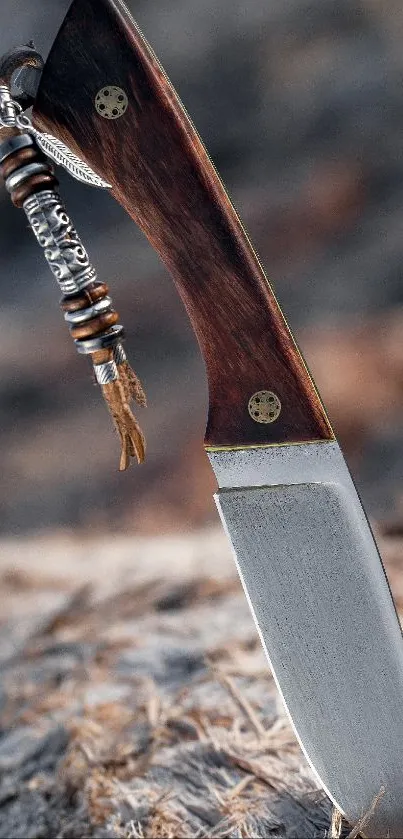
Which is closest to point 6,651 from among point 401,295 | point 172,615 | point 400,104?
point 172,615

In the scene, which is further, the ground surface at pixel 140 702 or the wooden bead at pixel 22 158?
the ground surface at pixel 140 702

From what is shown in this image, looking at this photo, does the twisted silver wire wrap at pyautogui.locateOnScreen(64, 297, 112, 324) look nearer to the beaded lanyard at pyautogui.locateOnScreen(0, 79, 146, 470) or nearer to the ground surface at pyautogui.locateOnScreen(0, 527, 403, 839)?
the beaded lanyard at pyautogui.locateOnScreen(0, 79, 146, 470)

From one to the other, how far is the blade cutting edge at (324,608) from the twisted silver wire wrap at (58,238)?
7.1 inches

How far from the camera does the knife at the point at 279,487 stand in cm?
85

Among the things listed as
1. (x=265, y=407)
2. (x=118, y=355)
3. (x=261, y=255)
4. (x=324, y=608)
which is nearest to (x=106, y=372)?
A: (x=118, y=355)

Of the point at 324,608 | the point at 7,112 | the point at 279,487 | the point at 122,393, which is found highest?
the point at 7,112

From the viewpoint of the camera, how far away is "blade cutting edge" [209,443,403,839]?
2.88ft

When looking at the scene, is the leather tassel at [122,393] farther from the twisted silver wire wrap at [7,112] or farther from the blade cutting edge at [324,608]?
the twisted silver wire wrap at [7,112]

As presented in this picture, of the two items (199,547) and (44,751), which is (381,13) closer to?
(199,547)

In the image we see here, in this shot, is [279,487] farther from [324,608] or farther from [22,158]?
[22,158]

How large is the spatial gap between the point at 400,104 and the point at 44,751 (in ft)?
2.99

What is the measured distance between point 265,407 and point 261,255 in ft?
2.07

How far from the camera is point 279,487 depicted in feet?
2.88

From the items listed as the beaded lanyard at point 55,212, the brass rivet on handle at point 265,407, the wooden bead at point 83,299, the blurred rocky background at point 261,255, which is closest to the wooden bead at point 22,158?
the beaded lanyard at point 55,212
